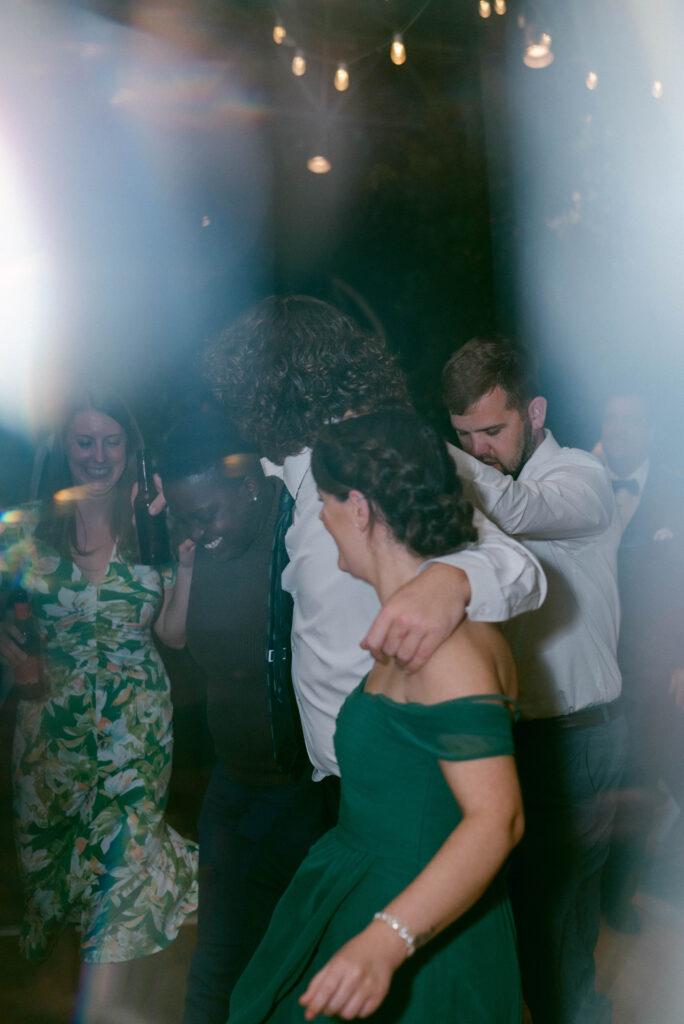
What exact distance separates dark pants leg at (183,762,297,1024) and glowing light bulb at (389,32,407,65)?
2693 mm

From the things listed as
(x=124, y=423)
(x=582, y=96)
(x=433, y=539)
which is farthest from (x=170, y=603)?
(x=582, y=96)

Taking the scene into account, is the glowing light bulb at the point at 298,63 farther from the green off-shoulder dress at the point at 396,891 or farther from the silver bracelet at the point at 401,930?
the silver bracelet at the point at 401,930

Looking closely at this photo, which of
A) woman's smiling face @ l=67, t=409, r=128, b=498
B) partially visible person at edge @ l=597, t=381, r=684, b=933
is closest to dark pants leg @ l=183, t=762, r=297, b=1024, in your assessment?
woman's smiling face @ l=67, t=409, r=128, b=498

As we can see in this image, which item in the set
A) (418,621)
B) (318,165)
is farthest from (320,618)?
(318,165)

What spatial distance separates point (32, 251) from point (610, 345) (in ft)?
7.59

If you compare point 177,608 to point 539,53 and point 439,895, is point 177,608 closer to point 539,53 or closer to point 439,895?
point 439,895

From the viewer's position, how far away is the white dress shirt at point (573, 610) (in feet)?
4.94

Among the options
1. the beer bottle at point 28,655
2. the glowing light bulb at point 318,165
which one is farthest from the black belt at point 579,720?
the glowing light bulb at point 318,165

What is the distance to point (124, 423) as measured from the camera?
2.03 meters

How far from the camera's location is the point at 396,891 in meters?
0.93

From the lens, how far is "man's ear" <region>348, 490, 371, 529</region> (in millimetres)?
994

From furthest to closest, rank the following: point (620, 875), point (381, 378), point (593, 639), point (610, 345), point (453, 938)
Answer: point (610, 345), point (620, 875), point (593, 639), point (381, 378), point (453, 938)

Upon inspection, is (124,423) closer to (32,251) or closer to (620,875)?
(32,251)

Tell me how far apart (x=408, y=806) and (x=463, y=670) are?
0.20m
